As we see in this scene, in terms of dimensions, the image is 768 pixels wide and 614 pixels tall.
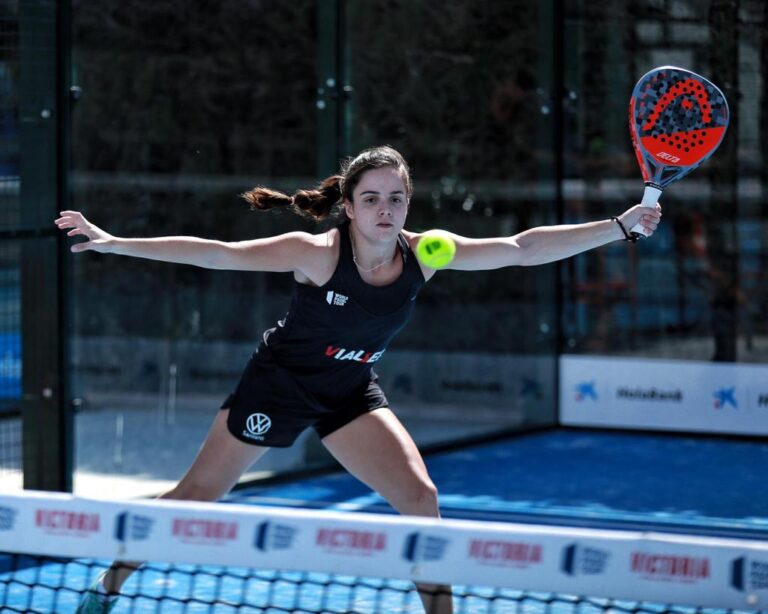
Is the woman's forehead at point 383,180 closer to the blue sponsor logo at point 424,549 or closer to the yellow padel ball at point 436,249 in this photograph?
the yellow padel ball at point 436,249

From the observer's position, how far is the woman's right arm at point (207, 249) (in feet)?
14.3

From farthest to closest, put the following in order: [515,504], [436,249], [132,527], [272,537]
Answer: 1. [515,504]
2. [436,249]
3. [132,527]
4. [272,537]

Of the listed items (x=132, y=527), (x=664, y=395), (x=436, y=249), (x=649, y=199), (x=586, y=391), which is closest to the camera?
(x=132, y=527)

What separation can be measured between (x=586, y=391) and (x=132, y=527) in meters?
5.99

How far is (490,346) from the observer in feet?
30.2

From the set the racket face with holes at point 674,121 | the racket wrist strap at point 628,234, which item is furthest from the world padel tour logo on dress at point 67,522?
the racket face with holes at point 674,121

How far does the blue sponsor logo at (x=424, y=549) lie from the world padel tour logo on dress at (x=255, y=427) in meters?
1.31

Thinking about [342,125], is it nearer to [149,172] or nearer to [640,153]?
[149,172]

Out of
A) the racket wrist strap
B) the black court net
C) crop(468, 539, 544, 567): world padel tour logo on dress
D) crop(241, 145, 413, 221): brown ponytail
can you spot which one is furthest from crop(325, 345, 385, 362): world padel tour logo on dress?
crop(468, 539, 544, 567): world padel tour logo on dress

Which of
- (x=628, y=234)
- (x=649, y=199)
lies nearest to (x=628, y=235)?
(x=628, y=234)

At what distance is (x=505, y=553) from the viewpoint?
133 inches

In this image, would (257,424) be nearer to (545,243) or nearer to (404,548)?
(545,243)

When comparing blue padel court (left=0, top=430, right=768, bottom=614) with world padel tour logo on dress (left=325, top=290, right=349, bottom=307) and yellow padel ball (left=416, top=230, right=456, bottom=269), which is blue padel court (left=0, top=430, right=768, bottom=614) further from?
yellow padel ball (left=416, top=230, right=456, bottom=269)

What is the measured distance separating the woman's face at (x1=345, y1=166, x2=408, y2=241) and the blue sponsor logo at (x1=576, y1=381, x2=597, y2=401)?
16.1 feet
